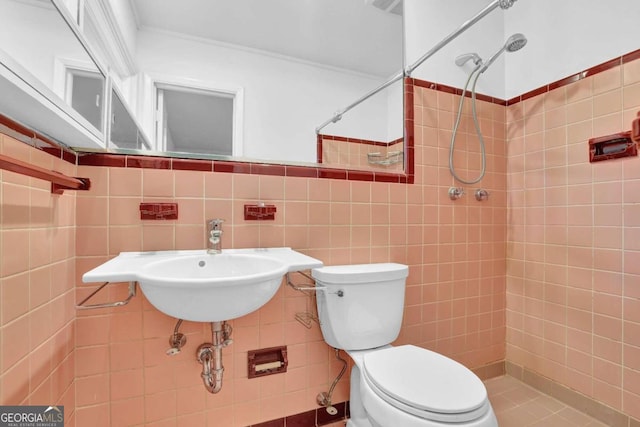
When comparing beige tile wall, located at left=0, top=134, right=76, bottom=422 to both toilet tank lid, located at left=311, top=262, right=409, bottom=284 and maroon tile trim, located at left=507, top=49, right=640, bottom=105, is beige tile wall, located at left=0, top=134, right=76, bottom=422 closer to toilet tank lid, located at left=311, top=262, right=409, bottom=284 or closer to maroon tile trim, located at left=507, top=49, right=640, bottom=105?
toilet tank lid, located at left=311, top=262, right=409, bottom=284

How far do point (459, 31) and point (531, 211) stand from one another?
42.4 inches

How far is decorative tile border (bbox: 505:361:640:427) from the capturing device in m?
1.31

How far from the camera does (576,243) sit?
1.47 meters

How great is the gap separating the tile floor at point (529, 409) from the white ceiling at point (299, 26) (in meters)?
1.84

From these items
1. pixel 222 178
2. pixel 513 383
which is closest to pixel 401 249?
pixel 222 178

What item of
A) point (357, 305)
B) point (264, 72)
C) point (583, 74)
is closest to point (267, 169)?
point (264, 72)

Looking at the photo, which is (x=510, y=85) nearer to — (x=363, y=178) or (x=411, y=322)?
(x=363, y=178)

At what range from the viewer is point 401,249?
1498mm

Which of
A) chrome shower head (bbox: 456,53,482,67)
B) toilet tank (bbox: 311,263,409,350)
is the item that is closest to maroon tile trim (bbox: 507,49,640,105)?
chrome shower head (bbox: 456,53,482,67)

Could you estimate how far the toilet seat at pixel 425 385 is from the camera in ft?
2.67

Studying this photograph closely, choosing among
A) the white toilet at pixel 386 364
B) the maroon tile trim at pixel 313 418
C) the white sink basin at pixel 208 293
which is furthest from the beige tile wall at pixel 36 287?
the white toilet at pixel 386 364

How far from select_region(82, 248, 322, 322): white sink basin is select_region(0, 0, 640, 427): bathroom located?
0.15 m

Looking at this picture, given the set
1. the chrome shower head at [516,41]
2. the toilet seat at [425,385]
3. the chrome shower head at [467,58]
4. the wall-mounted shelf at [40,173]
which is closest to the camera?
the wall-mounted shelf at [40,173]

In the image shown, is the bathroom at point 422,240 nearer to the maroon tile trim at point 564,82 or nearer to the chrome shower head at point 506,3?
the maroon tile trim at point 564,82
